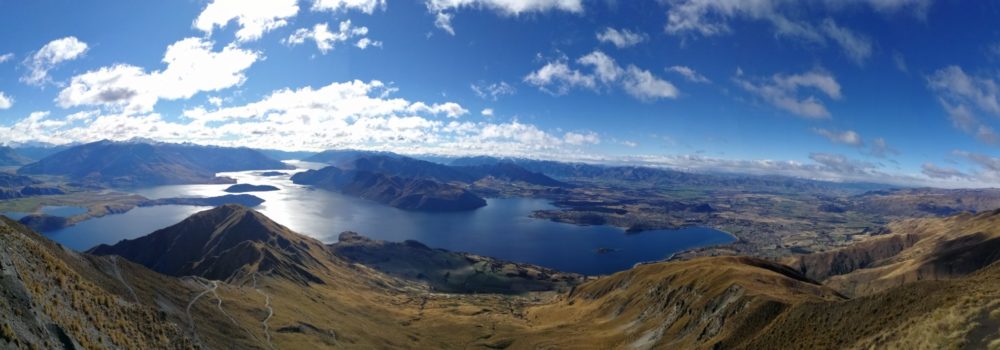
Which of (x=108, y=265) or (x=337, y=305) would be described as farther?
(x=337, y=305)

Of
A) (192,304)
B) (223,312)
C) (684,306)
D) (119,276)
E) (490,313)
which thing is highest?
(119,276)

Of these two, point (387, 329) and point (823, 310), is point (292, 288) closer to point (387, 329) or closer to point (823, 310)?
point (387, 329)

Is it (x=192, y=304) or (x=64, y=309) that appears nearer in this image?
(x=64, y=309)

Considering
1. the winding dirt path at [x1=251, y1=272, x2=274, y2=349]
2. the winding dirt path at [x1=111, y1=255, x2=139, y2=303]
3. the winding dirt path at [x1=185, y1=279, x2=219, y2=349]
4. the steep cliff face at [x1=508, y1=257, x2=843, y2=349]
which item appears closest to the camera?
the winding dirt path at [x1=111, y1=255, x2=139, y2=303]

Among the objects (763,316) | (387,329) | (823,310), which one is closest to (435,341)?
(387,329)

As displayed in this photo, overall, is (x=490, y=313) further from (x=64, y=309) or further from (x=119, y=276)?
(x=64, y=309)

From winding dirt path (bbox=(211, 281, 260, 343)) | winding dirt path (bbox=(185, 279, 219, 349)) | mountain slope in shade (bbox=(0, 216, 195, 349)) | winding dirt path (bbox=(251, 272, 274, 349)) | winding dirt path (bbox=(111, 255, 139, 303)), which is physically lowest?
winding dirt path (bbox=(251, 272, 274, 349))

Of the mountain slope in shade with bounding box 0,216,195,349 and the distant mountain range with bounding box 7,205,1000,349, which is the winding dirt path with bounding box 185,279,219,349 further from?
the mountain slope in shade with bounding box 0,216,195,349

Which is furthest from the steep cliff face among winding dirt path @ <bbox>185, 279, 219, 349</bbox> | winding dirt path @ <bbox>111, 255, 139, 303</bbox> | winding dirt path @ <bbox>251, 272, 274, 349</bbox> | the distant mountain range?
winding dirt path @ <bbox>111, 255, 139, 303</bbox>

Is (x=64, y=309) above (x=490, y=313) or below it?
above

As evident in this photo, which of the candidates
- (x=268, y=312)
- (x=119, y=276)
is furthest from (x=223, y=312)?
(x=119, y=276)

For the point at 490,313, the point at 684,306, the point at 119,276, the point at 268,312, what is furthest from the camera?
A: the point at 490,313
